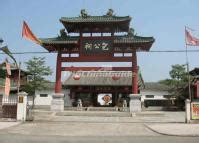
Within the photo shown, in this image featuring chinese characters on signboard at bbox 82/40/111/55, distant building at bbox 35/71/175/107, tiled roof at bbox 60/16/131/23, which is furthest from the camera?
distant building at bbox 35/71/175/107

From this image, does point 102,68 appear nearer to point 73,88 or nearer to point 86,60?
point 86,60

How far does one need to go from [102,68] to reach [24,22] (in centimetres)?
1212

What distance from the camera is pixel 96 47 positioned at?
35750mm

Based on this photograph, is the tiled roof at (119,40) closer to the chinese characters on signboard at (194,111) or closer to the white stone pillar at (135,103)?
the white stone pillar at (135,103)

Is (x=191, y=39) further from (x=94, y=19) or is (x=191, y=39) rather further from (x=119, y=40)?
(x=94, y=19)

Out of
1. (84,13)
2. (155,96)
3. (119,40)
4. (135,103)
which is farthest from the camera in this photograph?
(155,96)

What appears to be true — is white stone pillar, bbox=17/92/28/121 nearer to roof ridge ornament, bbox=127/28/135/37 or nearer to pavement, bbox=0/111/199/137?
pavement, bbox=0/111/199/137

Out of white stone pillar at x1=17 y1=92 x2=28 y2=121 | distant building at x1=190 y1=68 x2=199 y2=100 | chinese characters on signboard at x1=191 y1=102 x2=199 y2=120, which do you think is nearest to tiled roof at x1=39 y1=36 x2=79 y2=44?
white stone pillar at x1=17 y1=92 x2=28 y2=121

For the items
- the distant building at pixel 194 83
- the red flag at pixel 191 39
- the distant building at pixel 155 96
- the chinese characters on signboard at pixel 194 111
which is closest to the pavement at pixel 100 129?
the chinese characters on signboard at pixel 194 111

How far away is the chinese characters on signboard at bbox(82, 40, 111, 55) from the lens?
1401 inches

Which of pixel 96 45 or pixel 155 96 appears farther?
pixel 155 96

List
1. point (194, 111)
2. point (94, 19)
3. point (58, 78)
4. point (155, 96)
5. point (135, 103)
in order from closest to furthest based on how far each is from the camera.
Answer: point (194, 111) < point (135, 103) < point (58, 78) < point (94, 19) < point (155, 96)

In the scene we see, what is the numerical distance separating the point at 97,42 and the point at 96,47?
57 centimetres

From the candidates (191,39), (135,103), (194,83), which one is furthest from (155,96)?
(191,39)
